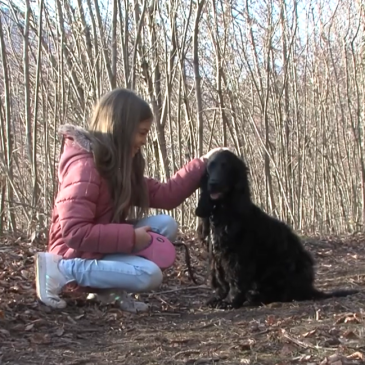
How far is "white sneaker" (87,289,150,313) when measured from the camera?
2961 mm

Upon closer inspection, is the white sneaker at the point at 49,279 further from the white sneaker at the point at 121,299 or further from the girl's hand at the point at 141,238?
the girl's hand at the point at 141,238

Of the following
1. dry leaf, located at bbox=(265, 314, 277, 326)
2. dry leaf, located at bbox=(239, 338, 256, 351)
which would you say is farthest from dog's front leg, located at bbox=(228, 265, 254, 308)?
dry leaf, located at bbox=(239, 338, 256, 351)

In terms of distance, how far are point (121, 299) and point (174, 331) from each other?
56 cm

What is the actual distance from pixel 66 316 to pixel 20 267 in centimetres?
100

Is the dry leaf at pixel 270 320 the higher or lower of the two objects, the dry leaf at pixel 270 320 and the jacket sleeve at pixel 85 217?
the lower

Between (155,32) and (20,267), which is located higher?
(155,32)

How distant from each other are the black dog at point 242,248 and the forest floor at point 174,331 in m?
0.19

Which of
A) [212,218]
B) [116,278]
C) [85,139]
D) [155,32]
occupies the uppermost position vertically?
[155,32]

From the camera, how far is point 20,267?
364cm

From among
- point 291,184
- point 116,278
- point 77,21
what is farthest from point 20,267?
point 291,184

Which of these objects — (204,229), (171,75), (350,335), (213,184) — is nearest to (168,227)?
(204,229)

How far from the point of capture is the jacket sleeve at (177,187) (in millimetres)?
3289

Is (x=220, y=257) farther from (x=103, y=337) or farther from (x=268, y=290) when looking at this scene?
(x=103, y=337)

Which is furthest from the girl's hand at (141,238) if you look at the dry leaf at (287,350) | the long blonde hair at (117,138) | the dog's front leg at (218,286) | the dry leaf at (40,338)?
the dry leaf at (287,350)
